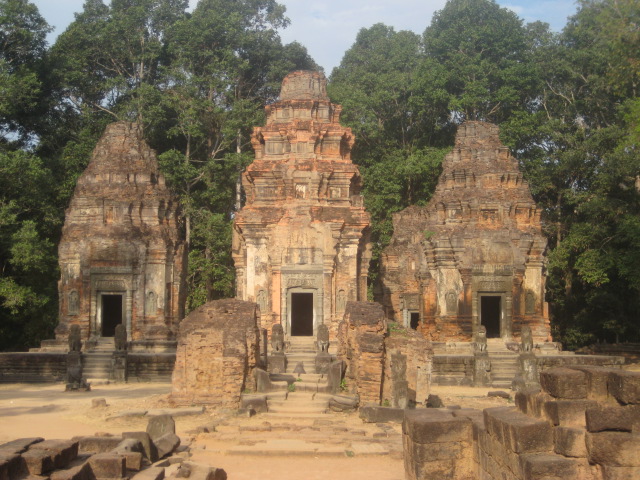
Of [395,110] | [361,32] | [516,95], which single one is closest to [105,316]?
[395,110]

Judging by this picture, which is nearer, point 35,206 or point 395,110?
point 35,206

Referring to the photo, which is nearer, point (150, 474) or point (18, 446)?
point (18, 446)

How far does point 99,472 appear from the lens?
7.29 m

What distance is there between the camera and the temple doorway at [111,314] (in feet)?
81.3

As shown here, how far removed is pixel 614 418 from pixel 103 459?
477cm

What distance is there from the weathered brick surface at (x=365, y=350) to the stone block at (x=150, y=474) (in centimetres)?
547

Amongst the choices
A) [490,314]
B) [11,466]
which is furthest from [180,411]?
[490,314]

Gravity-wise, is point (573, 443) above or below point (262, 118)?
below

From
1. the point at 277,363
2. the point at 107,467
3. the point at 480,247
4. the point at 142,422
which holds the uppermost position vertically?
the point at 480,247

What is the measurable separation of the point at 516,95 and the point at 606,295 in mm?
9278

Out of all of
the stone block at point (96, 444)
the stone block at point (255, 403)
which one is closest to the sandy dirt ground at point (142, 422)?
the stone block at point (255, 403)

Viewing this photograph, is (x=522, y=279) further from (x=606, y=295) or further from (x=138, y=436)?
(x=138, y=436)

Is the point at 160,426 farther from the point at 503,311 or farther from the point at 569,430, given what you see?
the point at 503,311

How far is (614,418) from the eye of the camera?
5.35 m
